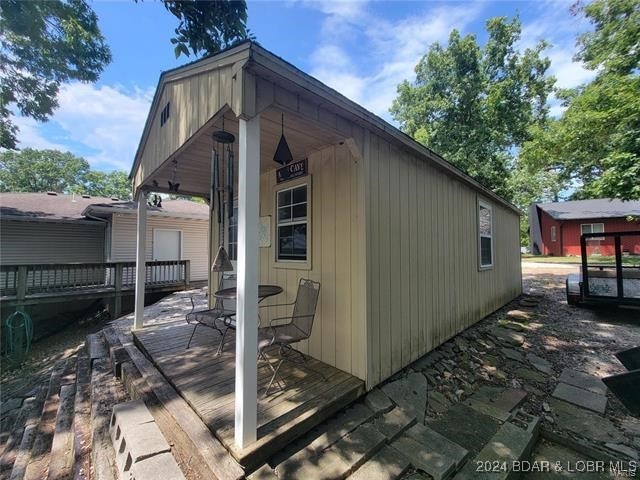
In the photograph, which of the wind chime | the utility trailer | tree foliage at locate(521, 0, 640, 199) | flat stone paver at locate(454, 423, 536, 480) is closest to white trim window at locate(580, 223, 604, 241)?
tree foliage at locate(521, 0, 640, 199)

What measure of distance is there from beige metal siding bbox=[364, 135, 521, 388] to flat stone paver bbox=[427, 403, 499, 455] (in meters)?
0.71

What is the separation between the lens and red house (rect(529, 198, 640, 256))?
18203 mm

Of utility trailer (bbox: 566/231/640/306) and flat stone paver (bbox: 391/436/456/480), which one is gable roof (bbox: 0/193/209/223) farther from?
utility trailer (bbox: 566/231/640/306)

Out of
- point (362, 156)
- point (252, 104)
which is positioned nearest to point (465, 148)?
point (362, 156)

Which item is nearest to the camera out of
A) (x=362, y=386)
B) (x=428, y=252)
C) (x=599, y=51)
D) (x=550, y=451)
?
(x=550, y=451)

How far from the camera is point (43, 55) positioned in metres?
7.92

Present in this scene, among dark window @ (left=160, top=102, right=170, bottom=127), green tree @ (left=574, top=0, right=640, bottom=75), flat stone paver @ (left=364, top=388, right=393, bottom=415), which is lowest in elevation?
flat stone paver @ (left=364, top=388, right=393, bottom=415)

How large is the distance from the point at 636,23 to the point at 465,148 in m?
7.92

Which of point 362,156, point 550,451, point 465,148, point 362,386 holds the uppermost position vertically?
point 465,148

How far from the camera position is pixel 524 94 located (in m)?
16.7

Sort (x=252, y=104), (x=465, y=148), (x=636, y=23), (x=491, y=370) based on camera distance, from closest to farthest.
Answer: (x=252, y=104) < (x=491, y=370) < (x=636, y=23) < (x=465, y=148)

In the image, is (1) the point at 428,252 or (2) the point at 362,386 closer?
(2) the point at 362,386

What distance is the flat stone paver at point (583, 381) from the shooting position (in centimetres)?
323

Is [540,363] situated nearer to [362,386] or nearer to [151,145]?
[362,386]
